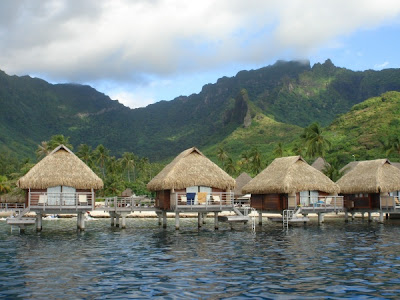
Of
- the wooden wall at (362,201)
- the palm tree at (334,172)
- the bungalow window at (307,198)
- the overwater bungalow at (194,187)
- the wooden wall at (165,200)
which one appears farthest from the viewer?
the palm tree at (334,172)

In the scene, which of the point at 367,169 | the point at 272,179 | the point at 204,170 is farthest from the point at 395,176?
the point at 204,170

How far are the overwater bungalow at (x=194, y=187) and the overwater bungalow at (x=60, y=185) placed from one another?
5.94m

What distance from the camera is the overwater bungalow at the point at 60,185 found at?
1396 inches

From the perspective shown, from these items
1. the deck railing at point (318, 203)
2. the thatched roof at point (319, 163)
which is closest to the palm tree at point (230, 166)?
the thatched roof at point (319, 163)

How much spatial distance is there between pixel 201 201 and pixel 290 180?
8618 mm

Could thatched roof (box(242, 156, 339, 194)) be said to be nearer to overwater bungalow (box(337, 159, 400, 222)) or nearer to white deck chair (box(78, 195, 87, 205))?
overwater bungalow (box(337, 159, 400, 222))

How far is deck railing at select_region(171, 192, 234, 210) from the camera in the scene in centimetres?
3719

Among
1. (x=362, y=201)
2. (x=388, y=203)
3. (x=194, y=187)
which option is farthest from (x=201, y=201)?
(x=388, y=203)

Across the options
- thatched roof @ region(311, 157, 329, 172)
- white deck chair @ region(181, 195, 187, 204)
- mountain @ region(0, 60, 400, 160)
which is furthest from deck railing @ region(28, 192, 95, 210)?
mountain @ region(0, 60, 400, 160)

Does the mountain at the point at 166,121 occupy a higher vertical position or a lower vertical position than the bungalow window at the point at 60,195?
higher

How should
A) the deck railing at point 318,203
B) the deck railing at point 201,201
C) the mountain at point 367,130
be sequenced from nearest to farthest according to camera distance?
the deck railing at point 201,201 → the deck railing at point 318,203 → the mountain at point 367,130

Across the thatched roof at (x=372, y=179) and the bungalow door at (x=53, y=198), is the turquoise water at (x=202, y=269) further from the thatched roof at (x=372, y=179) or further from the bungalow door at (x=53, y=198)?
the thatched roof at (x=372, y=179)

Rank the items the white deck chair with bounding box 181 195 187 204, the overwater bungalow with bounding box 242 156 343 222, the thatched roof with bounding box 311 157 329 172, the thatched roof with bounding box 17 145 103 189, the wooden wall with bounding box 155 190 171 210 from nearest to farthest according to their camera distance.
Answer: the thatched roof with bounding box 17 145 103 189
the white deck chair with bounding box 181 195 187 204
the wooden wall with bounding box 155 190 171 210
the overwater bungalow with bounding box 242 156 343 222
the thatched roof with bounding box 311 157 329 172

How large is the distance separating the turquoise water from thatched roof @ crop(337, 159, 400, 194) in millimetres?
17317
